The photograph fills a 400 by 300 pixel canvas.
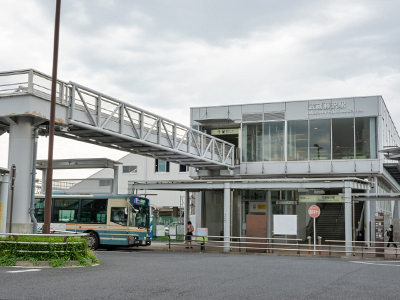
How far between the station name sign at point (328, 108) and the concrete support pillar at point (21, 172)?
20803 mm

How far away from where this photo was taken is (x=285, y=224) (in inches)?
994

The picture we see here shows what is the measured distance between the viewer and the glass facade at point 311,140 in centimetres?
3238

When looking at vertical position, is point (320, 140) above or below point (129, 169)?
above

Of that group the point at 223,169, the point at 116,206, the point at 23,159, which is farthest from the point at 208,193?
the point at 23,159

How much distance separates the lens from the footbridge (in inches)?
685

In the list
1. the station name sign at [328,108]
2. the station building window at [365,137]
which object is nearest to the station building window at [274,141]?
the station name sign at [328,108]

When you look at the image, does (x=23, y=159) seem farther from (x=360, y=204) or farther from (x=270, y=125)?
(x=360, y=204)

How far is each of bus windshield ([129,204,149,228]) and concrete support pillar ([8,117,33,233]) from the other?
8.25 metres

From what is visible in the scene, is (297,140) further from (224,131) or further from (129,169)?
(129,169)

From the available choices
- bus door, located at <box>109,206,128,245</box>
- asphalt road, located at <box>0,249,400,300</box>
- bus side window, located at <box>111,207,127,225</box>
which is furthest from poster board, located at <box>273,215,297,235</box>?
asphalt road, located at <box>0,249,400,300</box>

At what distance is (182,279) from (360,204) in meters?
28.0

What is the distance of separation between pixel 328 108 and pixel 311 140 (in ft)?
7.70

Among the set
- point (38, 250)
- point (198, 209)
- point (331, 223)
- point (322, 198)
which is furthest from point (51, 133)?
point (331, 223)

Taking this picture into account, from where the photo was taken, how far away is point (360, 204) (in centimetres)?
3688
